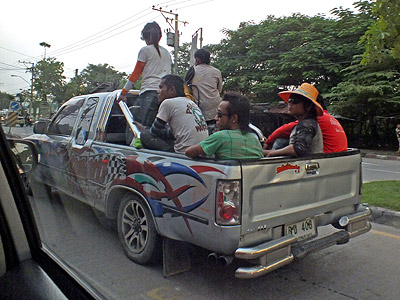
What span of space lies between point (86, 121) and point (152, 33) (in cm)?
132

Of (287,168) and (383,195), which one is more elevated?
(287,168)

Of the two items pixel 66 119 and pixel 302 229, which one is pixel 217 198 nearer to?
pixel 302 229

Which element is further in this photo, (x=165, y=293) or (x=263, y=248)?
(x=165, y=293)

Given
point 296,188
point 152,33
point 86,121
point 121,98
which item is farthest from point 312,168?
point 86,121

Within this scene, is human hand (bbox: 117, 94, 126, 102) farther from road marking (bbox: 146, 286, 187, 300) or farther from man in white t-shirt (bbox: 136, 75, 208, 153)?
road marking (bbox: 146, 286, 187, 300)

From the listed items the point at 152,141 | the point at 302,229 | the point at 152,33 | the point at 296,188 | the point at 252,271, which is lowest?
the point at 252,271

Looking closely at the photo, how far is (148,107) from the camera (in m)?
3.92

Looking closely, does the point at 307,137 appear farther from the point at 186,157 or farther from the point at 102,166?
→ the point at 102,166

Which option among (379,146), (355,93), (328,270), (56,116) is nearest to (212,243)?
(328,270)

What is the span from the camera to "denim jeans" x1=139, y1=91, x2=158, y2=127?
3.79 m

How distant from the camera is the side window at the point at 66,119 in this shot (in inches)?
171

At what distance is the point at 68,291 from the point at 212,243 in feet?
3.93

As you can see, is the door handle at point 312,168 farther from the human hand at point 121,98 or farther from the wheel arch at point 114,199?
the human hand at point 121,98

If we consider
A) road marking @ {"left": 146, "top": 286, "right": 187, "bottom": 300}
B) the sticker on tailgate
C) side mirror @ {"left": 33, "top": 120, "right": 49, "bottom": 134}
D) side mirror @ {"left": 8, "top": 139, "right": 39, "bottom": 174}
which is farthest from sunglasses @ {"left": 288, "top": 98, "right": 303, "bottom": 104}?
side mirror @ {"left": 33, "top": 120, "right": 49, "bottom": 134}
